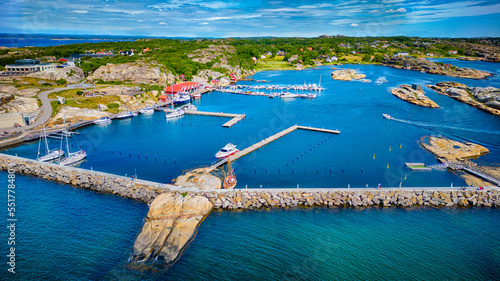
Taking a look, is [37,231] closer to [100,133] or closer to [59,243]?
[59,243]

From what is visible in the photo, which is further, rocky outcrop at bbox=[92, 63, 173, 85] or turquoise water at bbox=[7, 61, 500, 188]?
rocky outcrop at bbox=[92, 63, 173, 85]

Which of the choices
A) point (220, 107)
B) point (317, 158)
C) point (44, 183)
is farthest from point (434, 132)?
point (44, 183)

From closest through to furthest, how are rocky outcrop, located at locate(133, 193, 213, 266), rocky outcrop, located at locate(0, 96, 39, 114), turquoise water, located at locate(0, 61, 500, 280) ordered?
turquoise water, located at locate(0, 61, 500, 280)
rocky outcrop, located at locate(133, 193, 213, 266)
rocky outcrop, located at locate(0, 96, 39, 114)

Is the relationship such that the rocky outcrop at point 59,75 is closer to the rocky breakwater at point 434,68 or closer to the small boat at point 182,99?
the small boat at point 182,99

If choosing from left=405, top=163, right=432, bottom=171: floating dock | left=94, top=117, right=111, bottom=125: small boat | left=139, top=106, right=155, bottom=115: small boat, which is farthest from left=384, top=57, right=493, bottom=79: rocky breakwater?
left=94, top=117, right=111, bottom=125: small boat

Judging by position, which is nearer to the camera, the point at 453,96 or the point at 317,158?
the point at 317,158

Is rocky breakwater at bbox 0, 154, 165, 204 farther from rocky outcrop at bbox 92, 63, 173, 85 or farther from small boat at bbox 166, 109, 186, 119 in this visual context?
rocky outcrop at bbox 92, 63, 173, 85

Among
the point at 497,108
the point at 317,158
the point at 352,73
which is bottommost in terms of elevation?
the point at 317,158
